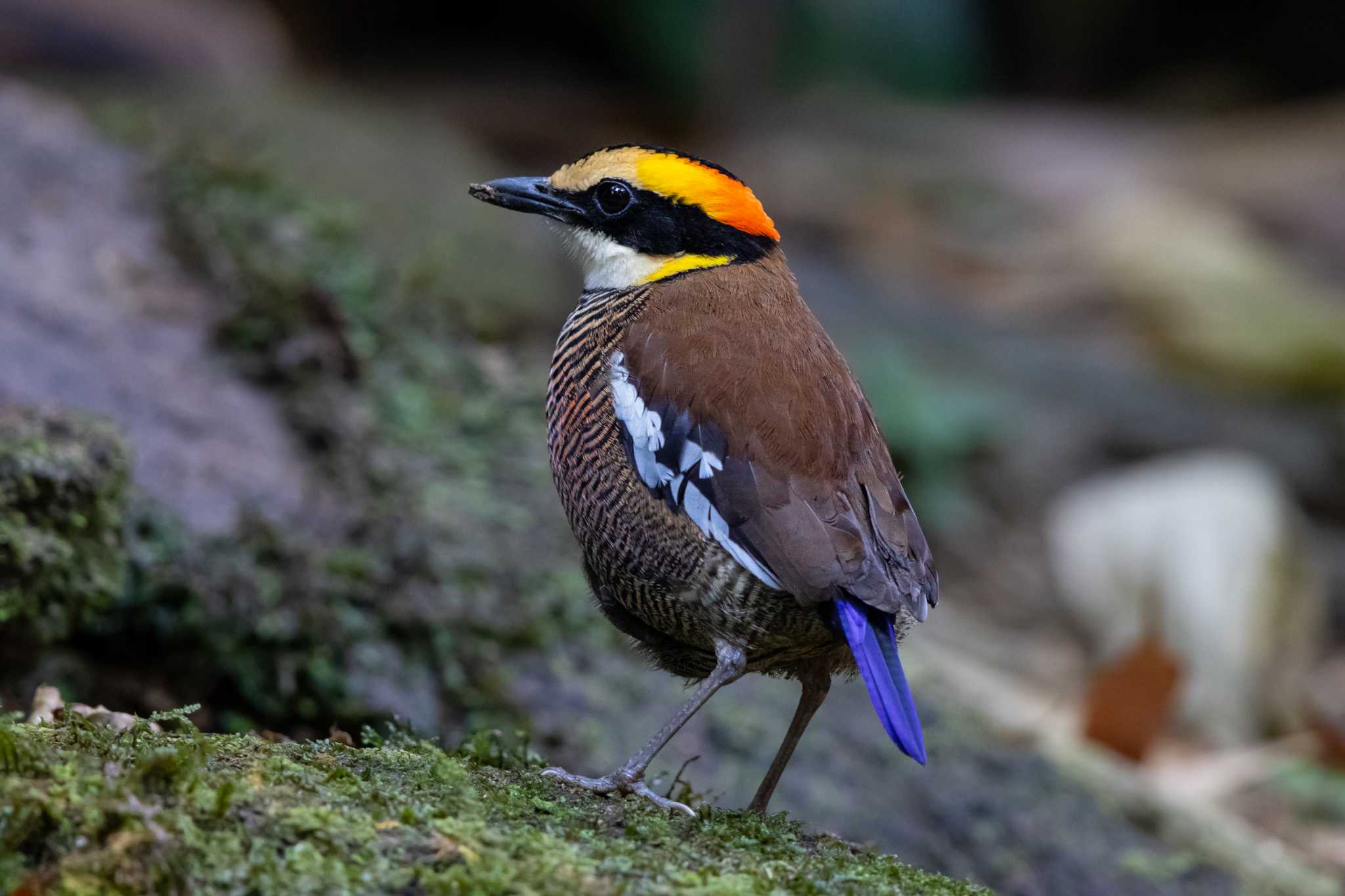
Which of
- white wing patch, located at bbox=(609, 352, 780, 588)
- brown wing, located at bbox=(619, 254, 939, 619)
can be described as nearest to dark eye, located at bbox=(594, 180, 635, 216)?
brown wing, located at bbox=(619, 254, 939, 619)

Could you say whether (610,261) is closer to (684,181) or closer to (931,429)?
(684,181)

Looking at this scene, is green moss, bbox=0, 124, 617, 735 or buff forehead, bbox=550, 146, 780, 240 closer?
buff forehead, bbox=550, 146, 780, 240

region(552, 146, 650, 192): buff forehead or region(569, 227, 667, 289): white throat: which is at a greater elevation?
region(552, 146, 650, 192): buff forehead

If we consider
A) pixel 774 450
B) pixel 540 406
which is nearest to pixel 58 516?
pixel 774 450

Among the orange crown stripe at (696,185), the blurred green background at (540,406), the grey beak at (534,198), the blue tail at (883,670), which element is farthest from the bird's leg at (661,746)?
the blurred green background at (540,406)

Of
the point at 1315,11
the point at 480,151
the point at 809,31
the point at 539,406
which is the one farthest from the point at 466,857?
the point at 1315,11

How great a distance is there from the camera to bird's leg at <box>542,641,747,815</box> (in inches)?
127

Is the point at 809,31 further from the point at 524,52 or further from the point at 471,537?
the point at 471,537

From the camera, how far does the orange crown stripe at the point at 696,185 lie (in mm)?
3842

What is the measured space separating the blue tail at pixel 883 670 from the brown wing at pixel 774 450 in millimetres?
52

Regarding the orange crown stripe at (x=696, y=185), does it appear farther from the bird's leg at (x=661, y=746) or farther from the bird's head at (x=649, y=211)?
the bird's leg at (x=661, y=746)

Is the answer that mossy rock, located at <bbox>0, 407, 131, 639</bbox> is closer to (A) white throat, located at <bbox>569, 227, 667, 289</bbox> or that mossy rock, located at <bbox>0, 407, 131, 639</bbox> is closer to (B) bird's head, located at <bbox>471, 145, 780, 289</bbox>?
(B) bird's head, located at <bbox>471, 145, 780, 289</bbox>

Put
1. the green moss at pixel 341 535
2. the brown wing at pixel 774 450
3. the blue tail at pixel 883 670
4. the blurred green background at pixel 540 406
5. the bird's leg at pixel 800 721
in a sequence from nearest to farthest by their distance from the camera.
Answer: the blue tail at pixel 883 670
the brown wing at pixel 774 450
the bird's leg at pixel 800 721
the green moss at pixel 341 535
the blurred green background at pixel 540 406

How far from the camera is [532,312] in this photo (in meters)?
8.34
